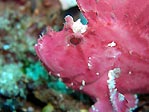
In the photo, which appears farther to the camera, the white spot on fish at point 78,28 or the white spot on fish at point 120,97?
the white spot on fish at point 120,97

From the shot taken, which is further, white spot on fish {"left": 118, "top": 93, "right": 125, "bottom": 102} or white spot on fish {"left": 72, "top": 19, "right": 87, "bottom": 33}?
white spot on fish {"left": 118, "top": 93, "right": 125, "bottom": 102}

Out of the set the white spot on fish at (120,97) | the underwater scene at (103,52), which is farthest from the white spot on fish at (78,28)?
the white spot on fish at (120,97)

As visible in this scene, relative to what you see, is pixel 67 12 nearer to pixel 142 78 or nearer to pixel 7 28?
pixel 7 28

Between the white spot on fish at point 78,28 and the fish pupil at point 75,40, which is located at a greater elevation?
the white spot on fish at point 78,28

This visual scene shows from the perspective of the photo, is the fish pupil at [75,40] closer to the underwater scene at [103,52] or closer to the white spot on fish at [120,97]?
the underwater scene at [103,52]

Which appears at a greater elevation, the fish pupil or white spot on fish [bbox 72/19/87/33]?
A: white spot on fish [bbox 72/19/87/33]

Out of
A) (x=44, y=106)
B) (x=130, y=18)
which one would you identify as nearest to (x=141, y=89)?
(x=130, y=18)

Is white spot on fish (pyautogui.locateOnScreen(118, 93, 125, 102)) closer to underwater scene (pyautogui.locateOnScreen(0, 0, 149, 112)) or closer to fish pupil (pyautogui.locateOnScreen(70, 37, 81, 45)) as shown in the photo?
underwater scene (pyautogui.locateOnScreen(0, 0, 149, 112))

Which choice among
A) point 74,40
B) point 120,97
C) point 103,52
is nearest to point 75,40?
point 74,40

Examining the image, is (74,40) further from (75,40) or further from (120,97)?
(120,97)

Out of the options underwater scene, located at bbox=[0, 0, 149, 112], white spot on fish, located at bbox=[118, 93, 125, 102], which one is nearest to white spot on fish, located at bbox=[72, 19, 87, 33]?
underwater scene, located at bbox=[0, 0, 149, 112]
